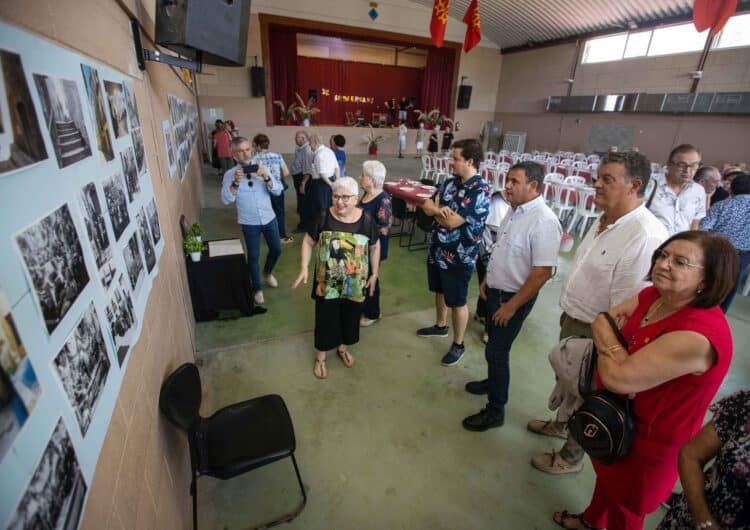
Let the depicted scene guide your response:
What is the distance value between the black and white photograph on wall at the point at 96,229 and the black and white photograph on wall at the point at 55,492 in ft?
1.47

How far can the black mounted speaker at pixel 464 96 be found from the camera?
55.5 ft

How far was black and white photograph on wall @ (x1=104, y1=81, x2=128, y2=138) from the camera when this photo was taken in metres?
1.25

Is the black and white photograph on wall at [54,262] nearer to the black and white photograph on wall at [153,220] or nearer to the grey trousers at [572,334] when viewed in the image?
the black and white photograph on wall at [153,220]

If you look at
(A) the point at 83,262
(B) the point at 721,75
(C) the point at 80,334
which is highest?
(B) the point at 721,75

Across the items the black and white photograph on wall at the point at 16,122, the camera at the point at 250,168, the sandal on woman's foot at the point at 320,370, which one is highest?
the black and white photograph on wall at the point at 16,122

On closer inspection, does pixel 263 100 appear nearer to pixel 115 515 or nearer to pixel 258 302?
pixel 258 302

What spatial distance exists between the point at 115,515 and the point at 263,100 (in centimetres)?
1523

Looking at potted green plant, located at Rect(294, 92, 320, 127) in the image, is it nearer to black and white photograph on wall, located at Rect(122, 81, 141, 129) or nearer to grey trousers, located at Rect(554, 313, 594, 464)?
black and white photograph on wall, located at Rect(122, 81, 141, 129)

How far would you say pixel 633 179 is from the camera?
5.64 ft

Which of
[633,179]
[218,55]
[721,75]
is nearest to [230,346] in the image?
[218,55]

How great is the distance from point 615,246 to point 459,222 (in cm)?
108

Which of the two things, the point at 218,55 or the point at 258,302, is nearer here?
the point at 218,55

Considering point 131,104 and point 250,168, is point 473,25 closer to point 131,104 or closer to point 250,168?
point 250,168

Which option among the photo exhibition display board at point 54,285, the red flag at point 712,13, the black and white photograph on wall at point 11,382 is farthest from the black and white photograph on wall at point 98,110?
the red flag at point 712,13
